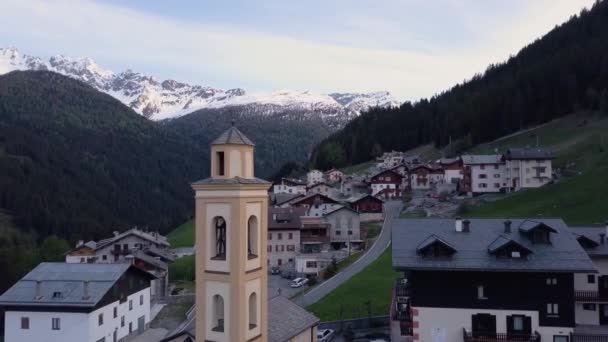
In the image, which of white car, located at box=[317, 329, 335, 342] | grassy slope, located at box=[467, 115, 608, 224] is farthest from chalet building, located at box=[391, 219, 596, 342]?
grassy slope, located at box=[467, 115, 608, 224]

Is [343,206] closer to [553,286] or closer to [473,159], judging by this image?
[473,159]

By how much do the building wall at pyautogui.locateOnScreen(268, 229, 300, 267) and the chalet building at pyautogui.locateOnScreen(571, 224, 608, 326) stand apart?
45703 mm

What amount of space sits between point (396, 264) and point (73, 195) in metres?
165

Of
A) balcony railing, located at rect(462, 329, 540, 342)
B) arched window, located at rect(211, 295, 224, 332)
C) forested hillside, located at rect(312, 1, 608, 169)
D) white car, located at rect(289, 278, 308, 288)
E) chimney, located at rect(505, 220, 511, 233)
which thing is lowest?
white car, located at rect(289, 278, 308, 288)

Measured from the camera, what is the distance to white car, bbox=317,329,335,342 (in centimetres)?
3744

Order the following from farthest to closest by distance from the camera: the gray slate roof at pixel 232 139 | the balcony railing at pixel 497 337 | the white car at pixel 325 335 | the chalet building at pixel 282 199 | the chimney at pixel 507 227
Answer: the chalet building at pixel 282 199
the white car at pixel 325 335
the chimney at pixel 507 227
the balcony railing at pixel 497 337
the gray slate roof at pixel 232 139

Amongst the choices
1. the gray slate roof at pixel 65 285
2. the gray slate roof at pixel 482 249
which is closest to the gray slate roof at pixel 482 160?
the gray slate roof at pixel 482 249

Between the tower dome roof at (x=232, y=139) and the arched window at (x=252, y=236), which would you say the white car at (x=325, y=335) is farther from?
the tower dome roof at (x=232, y=139)

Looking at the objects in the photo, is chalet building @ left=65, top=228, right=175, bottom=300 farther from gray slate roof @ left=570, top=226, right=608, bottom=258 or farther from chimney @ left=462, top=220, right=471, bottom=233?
gray slate roof @ left=570, top=226, right=608, bottom=258

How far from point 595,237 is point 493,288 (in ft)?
30.8

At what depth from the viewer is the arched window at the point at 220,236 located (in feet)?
66.0

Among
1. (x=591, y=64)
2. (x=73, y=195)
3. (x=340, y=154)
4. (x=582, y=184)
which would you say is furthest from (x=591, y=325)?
(x=73, y=195)

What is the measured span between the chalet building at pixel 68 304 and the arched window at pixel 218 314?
22.1 m

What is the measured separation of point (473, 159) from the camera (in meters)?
94.3
